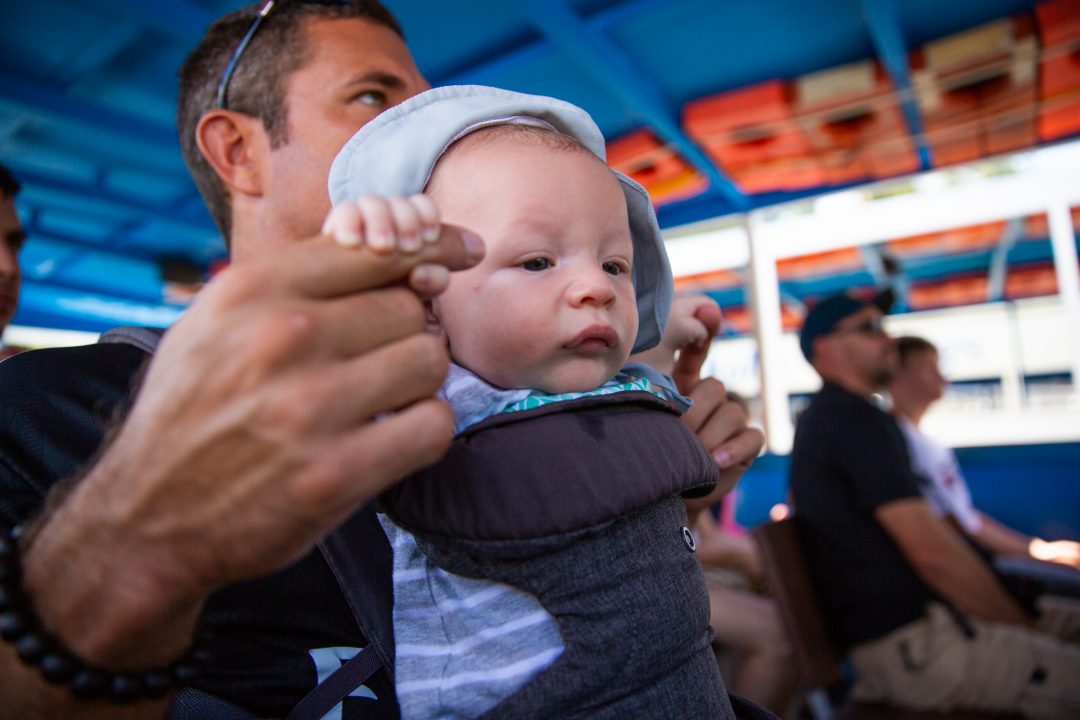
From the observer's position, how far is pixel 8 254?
273 cm

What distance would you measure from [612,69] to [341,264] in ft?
13.8

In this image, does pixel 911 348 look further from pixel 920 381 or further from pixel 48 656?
pixel 48 656

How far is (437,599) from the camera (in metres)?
0.82

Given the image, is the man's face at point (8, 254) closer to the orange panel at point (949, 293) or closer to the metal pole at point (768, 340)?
the metal pole at point (768, 340)

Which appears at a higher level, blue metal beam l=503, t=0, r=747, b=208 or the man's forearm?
blue metal beam l=503, t=0, r=747, b=208

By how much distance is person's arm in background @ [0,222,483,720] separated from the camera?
0.49 meters

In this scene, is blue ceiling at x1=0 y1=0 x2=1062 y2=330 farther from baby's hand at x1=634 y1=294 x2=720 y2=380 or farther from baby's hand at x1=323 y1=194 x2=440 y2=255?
baby's hand at x1=323 y1=194 x2=440 y2=255

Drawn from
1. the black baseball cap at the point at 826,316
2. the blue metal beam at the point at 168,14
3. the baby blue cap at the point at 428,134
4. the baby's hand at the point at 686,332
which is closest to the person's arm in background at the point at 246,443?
the baby blue cap at the point at 428,134

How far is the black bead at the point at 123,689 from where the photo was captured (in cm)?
59

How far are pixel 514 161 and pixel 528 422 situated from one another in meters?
0.35

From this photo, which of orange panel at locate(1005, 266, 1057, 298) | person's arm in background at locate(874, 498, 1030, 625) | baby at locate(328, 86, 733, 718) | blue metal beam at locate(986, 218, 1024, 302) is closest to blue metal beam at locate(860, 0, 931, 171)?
blue metal beam at locate(986, 218, 1024, 302)

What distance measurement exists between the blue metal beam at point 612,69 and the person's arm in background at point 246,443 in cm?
369

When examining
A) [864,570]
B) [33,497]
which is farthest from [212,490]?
[864,570]

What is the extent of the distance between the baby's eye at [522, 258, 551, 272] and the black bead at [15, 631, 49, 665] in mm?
632
